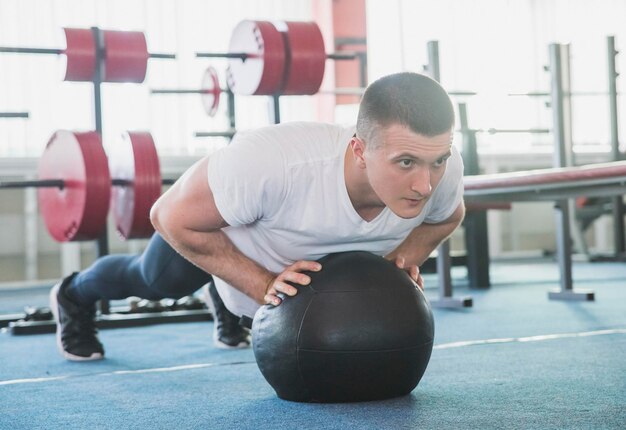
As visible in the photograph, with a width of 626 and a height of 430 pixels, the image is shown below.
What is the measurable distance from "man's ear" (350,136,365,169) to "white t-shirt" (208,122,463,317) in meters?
0.07

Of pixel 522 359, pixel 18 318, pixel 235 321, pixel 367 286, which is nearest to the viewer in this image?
pixel 367 286

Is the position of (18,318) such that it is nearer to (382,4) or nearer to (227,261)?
(227,261)

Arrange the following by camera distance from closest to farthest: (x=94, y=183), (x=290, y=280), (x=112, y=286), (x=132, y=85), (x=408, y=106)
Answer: (x=408, y=106)
(x=290, y=280)
(x=112, y=286)
(x=94, y=183)
(x=132, y=85)

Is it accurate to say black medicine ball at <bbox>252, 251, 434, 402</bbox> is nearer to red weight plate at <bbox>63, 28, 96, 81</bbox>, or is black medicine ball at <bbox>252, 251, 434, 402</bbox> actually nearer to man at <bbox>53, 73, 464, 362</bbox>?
man at <bbox>53, 73, 464, 362</bbox>

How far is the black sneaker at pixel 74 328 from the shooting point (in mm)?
2604

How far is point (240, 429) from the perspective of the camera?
157cm

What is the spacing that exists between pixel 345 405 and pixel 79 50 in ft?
7.18

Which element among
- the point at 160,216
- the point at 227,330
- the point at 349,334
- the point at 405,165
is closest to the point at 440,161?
the point at 405,165

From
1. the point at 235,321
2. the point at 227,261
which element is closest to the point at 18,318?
the point at 235,321

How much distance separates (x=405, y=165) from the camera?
155cm

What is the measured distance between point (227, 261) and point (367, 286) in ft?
1.11

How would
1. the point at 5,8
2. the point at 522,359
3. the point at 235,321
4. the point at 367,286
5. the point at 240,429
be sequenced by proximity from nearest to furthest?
the point at 240,429, the point at 367,286, the point at 522,359, the point at 235,321, the point at 5,8

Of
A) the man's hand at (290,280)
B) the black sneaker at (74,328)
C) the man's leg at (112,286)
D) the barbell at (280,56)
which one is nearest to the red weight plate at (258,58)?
the barbell at (280,56)

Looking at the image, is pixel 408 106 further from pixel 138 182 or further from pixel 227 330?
pixel 138 182
